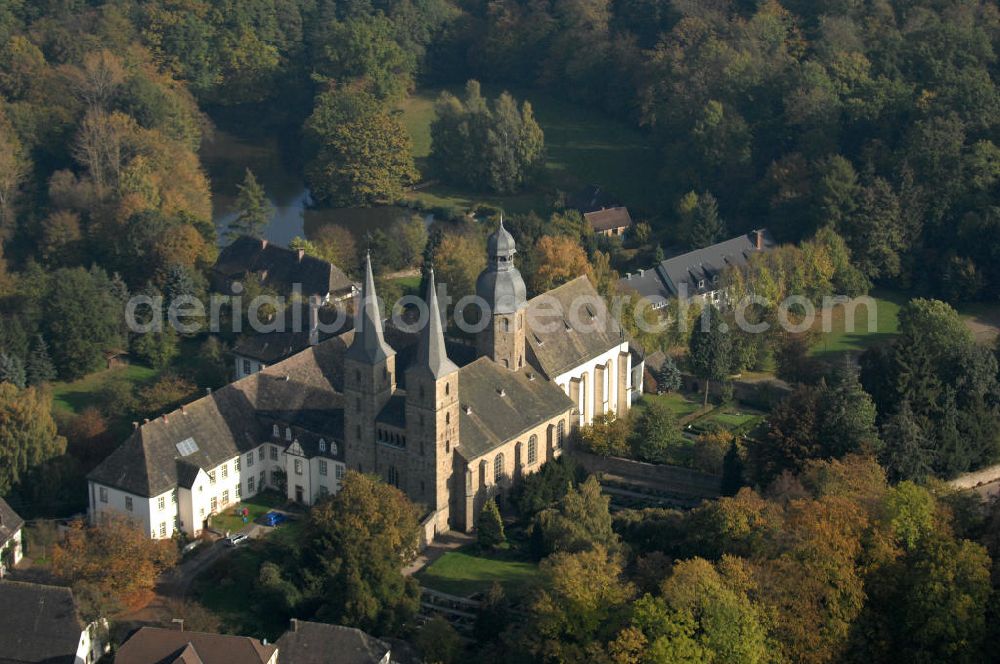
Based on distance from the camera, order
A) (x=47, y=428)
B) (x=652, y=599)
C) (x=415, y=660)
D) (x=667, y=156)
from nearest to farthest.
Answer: (x=652, y=599) → (x=415, y=660) → (x=47, y=428) → (x=667, y=156)

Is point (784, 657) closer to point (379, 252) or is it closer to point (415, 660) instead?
point (415, 660)

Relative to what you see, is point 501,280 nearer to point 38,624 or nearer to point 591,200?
point 38,624

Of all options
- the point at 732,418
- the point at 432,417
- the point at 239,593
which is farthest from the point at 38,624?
the point at 732,418

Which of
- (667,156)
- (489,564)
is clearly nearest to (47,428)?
(489,564)

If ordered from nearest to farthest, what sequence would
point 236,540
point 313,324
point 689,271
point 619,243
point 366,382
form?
point 366,382 < point 236,540 < point 313,324 < point 689,271 < point 619,243

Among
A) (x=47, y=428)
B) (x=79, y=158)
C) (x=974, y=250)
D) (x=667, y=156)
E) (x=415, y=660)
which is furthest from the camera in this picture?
(x=667, y=156)

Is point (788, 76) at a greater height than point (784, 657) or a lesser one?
greater

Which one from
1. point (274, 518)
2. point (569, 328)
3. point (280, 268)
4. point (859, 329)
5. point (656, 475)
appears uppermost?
point (569, 328)

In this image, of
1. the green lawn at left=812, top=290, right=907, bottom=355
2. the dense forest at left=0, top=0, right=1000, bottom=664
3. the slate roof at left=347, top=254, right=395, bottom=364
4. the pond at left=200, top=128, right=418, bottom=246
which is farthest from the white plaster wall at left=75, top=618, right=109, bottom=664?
the pond at left=200, top=128, right=418, bottom=246
